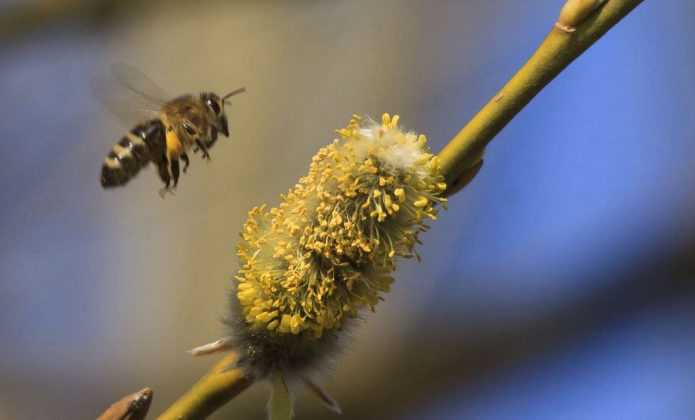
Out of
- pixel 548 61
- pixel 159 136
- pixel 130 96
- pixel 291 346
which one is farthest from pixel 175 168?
pixel 548 61

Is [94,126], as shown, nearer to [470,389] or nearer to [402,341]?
[402,341]

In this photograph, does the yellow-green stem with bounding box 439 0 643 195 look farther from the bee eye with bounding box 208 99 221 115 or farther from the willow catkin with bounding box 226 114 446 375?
the bee eye with bounding box 208 99 221 115

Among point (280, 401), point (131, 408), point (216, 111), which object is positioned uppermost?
point (216, 111)

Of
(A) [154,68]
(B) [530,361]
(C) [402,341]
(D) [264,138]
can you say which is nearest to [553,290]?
(B) [530,361]

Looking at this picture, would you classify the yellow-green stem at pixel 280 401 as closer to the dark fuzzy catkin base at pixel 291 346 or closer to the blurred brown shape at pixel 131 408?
the dark fuzzy catkin base at pixel 291 346

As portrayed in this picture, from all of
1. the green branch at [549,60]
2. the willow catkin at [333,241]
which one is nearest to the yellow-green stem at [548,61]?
the green branch at [549,60]

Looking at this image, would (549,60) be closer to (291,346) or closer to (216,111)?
(291,346)
